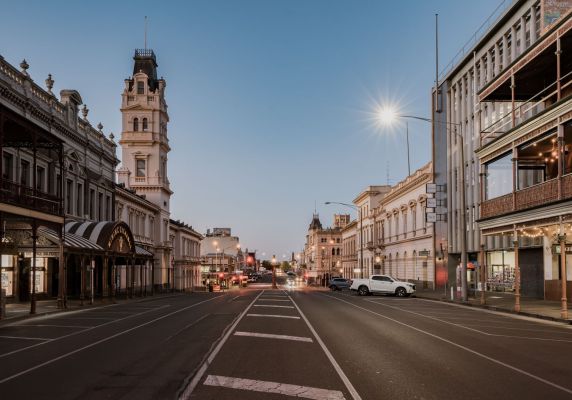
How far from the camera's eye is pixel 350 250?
107000 millimetres

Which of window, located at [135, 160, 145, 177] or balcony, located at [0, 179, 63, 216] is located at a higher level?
window, located at [135, 160, 145, 177]

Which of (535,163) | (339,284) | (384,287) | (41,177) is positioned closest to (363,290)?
(384,287)

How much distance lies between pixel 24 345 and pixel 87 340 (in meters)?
1.53

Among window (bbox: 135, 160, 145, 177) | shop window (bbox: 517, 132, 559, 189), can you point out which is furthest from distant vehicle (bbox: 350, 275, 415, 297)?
window (bbox: 135, 160, 145, 177)

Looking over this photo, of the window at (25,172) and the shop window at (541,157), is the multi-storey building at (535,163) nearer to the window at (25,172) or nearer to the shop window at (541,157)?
the shop window at (541,157)

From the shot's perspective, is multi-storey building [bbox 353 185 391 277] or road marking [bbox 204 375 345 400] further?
multi-storey building [bbox 353 185 391 277]

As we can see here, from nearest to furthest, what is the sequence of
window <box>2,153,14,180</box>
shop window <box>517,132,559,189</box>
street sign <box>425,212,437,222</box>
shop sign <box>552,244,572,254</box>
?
shop window <box>517,132,559,189</box>, shop sign <box>552,244,572,254</box>, window <box>2,153,14,180</box>, street sign <box>425,212,437,222</box>

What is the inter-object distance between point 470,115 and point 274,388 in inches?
1674

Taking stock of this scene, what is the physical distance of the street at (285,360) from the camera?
930 centimetres

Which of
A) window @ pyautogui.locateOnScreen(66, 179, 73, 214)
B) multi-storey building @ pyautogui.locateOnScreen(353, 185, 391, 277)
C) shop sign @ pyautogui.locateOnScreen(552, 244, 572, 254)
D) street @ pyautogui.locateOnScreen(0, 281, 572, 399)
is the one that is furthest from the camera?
multi-storey building @ pyautogui.locateOnScreen(353, 185, 391, 277)

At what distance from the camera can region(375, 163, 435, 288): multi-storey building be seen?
57875mm

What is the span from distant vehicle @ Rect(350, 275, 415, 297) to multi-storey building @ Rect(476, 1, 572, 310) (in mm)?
6859

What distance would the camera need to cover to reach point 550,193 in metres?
Result: 24.0

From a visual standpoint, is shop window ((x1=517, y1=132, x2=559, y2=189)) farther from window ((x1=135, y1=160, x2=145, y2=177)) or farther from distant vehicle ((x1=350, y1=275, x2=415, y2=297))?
window ((x1=135, y1=160, x2=145, y2=177))
